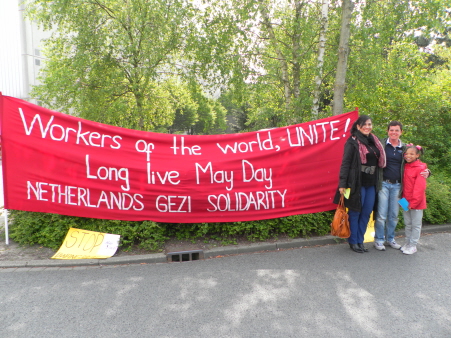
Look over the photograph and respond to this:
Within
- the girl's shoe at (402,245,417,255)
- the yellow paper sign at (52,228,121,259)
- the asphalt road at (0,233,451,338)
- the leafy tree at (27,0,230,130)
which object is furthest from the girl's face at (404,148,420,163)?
the leafy tree at (27,0,230,130)

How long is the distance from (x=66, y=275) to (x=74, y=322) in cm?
A: 114

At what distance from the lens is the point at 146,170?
4699 mm

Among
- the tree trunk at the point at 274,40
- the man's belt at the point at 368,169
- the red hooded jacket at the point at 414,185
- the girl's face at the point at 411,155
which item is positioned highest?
the tree trunk at the point at 274,40

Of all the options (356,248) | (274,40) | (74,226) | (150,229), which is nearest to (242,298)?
(150,229)

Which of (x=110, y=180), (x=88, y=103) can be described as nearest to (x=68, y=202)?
(x=110, y=180)

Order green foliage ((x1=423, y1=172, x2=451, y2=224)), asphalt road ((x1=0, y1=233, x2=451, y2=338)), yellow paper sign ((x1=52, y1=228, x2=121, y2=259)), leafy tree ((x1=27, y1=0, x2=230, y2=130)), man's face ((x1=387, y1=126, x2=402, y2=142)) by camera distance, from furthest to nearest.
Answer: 1. leafy tree ((x1=27, y1=0, x2=230, y2=130))
2. green foliage ((x1=423, y1=172, x2=451, y2=224))
3. man's face ((x1=387, y1=126, x2=402, y2=142))
4. yellow paper sign ((x1=52, y1=228, x2=121, y2=259))
5. asphalt road ((x1=0, y1=233, x2=451, y2=338))

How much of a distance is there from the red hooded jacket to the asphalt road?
2.52 ft

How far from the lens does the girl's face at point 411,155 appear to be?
174 inches

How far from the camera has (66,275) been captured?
3932mm

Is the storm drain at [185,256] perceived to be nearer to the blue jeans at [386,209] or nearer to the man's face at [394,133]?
the blue jeans at [386,209]

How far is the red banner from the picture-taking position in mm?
4586

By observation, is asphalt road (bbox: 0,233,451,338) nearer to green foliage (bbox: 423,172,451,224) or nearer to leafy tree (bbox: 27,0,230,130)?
green foliage (bbox: 423,172,451,224)

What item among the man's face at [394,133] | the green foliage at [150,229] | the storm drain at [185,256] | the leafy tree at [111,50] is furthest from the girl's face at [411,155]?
the leafy tree at [111,50]

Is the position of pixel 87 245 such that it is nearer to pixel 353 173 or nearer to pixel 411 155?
pixel 353 173
